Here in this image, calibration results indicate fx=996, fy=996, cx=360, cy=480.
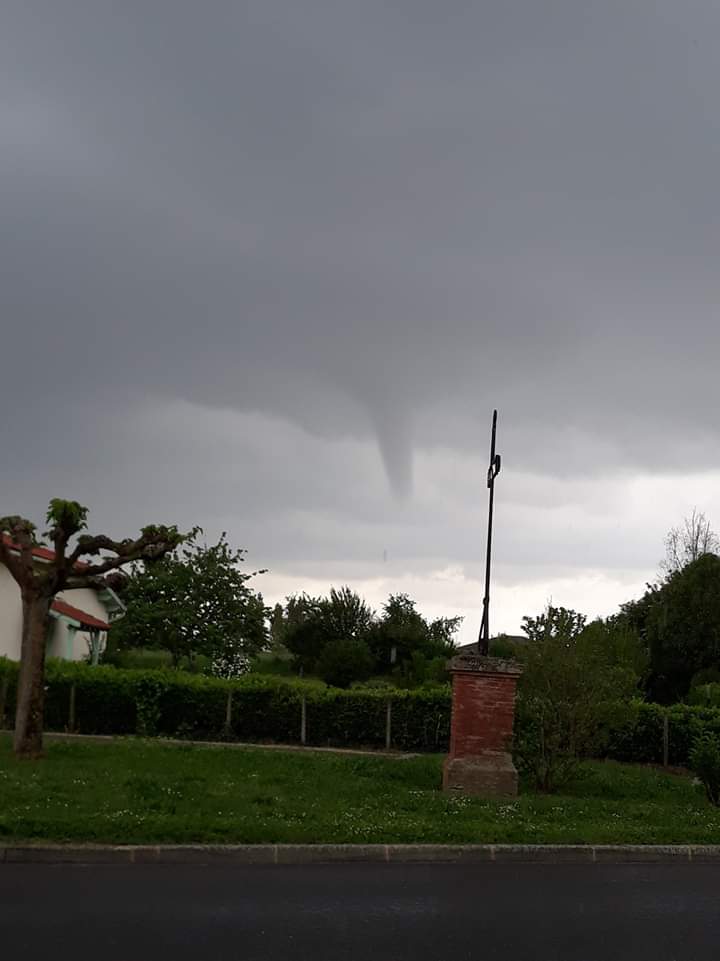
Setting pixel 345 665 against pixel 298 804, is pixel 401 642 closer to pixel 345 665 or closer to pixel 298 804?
pixel 345 665

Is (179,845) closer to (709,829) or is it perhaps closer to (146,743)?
(709,829)

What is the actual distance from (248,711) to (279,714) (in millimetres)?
685

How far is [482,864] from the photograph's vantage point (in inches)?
419

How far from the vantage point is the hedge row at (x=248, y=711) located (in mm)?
21812

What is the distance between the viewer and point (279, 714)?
22.0m

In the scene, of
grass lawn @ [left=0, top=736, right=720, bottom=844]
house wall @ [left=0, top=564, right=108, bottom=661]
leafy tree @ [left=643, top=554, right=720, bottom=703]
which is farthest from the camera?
leafy tree @ [left=643, top=554, right=720, bottom=703]

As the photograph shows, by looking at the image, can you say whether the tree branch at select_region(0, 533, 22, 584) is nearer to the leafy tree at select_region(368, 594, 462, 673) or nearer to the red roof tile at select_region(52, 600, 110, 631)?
the red roof tile at select_region(52, 600, 110, 631)

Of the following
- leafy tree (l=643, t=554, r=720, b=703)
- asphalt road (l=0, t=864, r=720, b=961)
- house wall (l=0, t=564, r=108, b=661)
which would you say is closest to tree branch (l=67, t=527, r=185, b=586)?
house wall (l=0, t=564, r=108, b=661)

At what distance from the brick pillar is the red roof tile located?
28.5 meters

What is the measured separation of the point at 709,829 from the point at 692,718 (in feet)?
30.3

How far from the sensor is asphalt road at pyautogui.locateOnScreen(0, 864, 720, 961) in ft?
22.1

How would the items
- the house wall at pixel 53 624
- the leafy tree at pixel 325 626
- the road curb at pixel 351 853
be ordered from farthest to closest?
the leafy tree at pixel 325 626 < the house wall at pixel 53 624 < the road curb at pixel 351 853

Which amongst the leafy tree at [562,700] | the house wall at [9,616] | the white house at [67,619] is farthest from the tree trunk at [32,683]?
the house wall at [9,616]

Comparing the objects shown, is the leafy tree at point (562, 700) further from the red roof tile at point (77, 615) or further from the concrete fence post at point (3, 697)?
the red roof tile at point (77, 615)
